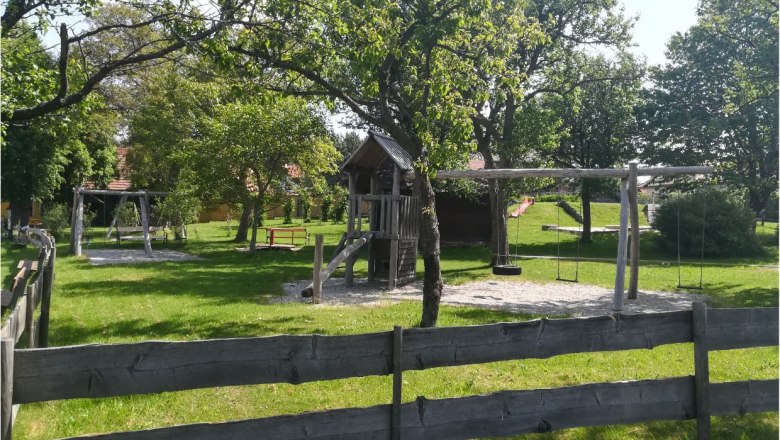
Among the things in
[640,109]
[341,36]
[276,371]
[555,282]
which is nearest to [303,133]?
[555,282]

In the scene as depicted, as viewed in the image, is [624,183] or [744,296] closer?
[624,183]

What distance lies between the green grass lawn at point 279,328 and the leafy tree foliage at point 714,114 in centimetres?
452

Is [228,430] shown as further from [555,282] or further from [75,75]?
[555,282]

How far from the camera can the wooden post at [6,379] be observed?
328 centimetres

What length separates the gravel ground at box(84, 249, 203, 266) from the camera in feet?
70.2

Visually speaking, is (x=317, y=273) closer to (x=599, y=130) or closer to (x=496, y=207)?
(x=496, y=207)

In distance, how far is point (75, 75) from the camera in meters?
9.91

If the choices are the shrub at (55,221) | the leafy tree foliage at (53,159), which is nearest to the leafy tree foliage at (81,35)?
the leafy tree foliage at (53,159)

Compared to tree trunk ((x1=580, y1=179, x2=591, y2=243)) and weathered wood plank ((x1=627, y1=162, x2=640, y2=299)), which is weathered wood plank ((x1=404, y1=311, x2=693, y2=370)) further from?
tree trunk ((x1=580, y1=179, x2=591, y2=243))

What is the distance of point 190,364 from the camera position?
3.77m

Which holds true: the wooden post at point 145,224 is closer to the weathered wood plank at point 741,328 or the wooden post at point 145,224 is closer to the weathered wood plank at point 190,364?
the weathered wood plank at point 190,364

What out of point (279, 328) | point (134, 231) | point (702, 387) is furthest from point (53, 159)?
point (702, 387)

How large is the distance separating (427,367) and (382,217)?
11.8 meters

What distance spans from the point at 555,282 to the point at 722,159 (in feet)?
50.2
